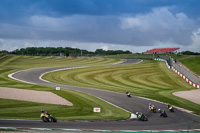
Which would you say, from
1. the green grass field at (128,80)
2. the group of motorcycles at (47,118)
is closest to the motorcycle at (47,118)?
the group of motorcycles at (47,118)

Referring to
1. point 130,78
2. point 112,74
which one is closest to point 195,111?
point 130,78

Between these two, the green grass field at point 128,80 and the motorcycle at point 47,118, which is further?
the green grass field at point 128,80

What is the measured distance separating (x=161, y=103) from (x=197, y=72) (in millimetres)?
39281

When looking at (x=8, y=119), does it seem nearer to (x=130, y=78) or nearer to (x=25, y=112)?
(x=25, y=112)

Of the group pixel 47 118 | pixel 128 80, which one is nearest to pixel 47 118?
pixel 47 118

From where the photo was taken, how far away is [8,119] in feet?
70.3

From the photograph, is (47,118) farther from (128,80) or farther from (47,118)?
(128,80)

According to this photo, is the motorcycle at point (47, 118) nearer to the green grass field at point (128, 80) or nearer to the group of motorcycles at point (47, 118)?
the group of motorcycles at point (47, 118)

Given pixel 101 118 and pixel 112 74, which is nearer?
pixel 101 118

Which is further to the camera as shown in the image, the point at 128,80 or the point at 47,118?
the point at 128,80

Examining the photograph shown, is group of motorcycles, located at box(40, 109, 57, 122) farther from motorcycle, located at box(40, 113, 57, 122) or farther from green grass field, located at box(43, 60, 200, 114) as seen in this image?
green grass field, located at box(43, 60, 200, 114)

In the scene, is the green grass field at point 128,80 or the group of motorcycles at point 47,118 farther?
the green grass field at point 128,80

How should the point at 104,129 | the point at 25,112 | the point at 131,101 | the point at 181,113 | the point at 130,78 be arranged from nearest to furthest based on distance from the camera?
1. the point at 104,129
2. the point at 25,112
3. the point at 181,113
4. the point at 131,101
5. the point at 130,78

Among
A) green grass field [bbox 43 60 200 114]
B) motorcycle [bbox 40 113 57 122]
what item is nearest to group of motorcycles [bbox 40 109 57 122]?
motorcycle [bbox 40 113 57 122]
